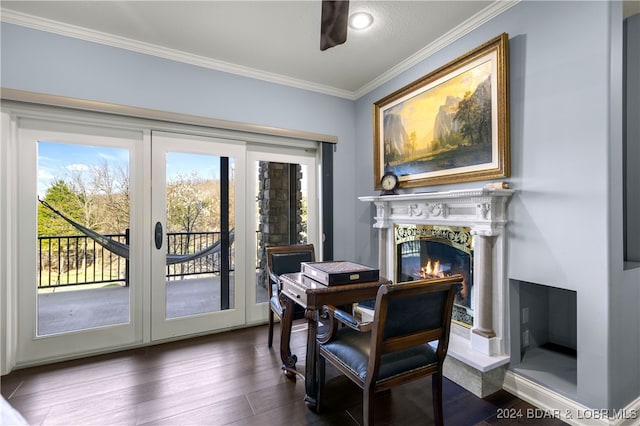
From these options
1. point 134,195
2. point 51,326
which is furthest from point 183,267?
point 51,326

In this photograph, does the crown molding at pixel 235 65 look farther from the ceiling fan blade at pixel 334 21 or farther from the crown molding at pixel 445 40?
the ceiling fan blade at pixel 334 21

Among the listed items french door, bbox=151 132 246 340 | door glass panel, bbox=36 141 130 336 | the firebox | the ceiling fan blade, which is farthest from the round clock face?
door glass panel, bbox=36 141 130 336

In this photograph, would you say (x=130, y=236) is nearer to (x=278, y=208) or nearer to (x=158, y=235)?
(x=158, y=235)

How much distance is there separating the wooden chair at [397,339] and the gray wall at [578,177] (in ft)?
2.71

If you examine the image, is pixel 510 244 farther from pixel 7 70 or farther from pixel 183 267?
pixel 7 70

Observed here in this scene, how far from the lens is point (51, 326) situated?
2.46m

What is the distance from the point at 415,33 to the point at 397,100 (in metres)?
0.64

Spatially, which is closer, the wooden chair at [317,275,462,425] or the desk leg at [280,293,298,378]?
the wooden chair at [317,275,462,425]

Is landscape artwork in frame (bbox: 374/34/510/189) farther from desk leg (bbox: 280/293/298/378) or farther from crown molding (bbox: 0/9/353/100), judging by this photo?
desk leg (bbox: 280/293/298/378)

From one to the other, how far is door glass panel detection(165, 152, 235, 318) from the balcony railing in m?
0.01

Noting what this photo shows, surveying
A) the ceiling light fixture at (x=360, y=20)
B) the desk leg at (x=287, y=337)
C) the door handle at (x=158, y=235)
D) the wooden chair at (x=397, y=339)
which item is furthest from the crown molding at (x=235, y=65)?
the desk leg at (x=287, y=337)

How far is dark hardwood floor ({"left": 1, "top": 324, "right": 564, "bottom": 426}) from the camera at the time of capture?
5.74 ft

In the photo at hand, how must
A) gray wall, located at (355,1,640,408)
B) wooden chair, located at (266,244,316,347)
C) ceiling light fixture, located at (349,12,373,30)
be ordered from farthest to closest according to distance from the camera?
1. wooden chair, located at (266,244,316,347)
2. ceiling light fixture, located at (349,12,373,30)
3. gray wall, located at (355,1,640,408)

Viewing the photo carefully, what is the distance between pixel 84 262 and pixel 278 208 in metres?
1.86
